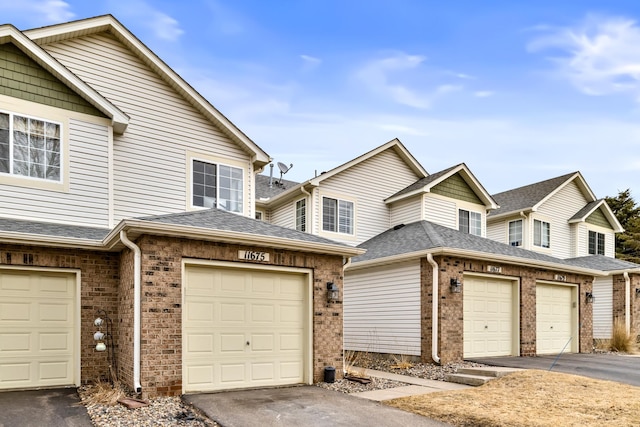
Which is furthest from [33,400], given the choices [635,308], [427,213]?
[635,308]

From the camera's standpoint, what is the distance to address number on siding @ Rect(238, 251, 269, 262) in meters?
9.16

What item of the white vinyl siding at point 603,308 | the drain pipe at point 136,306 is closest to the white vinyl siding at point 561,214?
the white vinyl siding at point 603,308

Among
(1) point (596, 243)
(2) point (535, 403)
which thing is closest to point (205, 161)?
(2) point (535, 403)

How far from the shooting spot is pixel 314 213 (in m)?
16.6

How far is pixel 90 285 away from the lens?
9.38 m

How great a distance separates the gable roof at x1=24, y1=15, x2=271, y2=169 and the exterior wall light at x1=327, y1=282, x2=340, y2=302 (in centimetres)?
497

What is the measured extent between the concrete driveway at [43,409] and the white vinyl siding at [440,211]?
41.8ft

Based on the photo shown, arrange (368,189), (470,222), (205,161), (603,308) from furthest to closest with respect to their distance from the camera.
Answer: (603,308), (470,222), (368,189), (205,161)

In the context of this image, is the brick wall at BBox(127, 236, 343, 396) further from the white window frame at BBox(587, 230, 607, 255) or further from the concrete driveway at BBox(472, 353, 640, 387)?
the white window frame at BBox(587, 230, 607, 255)

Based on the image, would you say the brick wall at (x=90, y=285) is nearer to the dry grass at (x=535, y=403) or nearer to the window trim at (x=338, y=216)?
the dry grass at (x=535, y=403)

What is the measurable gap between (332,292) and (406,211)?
8612 mm

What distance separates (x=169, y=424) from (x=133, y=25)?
402 inches

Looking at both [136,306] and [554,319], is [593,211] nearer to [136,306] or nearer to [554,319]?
[554,319]

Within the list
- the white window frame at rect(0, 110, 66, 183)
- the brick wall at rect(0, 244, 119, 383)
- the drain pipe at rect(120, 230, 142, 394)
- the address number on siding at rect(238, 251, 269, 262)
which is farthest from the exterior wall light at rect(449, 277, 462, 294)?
the white window frame at rect(0, 110, 66, 183)
